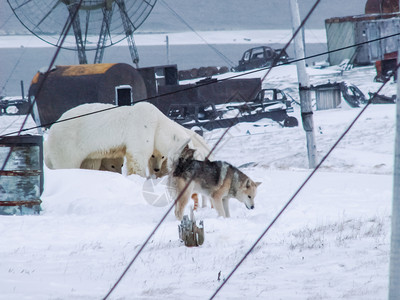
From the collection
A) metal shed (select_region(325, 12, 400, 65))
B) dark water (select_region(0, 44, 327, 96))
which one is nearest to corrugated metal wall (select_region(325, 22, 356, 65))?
metal shed (select_region(325, 12, 400, 65))

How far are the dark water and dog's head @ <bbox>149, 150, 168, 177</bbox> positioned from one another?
239 ft

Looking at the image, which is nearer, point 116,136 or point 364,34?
point 116,136

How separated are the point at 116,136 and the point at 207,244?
5571mm

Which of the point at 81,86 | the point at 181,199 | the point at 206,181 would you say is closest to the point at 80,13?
the point at 81,86

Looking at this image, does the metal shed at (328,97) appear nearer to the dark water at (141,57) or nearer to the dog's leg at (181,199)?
the dog's leg at (181,199)

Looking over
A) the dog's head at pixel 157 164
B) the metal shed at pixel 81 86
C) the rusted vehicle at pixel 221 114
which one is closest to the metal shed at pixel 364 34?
the rusted vehicle at pixel 221 114

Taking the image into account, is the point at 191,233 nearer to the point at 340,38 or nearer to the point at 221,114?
the point at 221,114

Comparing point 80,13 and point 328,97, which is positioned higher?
point 80,13

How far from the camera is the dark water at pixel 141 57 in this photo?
101 m

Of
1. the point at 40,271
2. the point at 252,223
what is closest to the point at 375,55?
the point at 252,223

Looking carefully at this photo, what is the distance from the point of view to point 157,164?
546 inches

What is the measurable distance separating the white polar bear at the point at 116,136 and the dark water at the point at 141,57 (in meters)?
72.4

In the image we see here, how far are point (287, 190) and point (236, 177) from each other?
8.91 ft

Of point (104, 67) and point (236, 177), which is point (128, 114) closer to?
point (236, 177)
